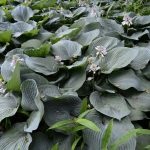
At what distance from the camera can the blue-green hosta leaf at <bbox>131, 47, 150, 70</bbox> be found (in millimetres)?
2439

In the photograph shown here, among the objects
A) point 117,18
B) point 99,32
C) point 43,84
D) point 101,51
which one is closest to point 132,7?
point 117,18

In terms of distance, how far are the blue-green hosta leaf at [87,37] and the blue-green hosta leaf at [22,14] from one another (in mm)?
996

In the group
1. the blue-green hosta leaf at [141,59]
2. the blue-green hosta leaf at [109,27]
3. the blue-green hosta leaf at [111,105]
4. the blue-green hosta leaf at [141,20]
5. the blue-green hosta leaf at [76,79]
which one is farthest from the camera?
the blue-green hosta leaf at [141,20]

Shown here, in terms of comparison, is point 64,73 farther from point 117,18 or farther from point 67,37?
point 117,18

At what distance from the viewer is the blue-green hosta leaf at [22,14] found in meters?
3.70

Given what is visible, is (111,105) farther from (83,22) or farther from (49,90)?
(83,22)

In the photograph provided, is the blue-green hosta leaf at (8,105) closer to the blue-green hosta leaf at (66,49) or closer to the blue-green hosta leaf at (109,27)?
the blue-green hosta leaf at (66,49)

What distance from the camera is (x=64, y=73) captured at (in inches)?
96.3

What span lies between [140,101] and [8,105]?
0.87m

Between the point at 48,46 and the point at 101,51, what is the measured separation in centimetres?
44

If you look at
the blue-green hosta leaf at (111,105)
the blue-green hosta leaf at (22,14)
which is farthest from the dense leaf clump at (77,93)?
the blue-green hosta leaf at (22,14)

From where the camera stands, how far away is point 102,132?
77.7 inches

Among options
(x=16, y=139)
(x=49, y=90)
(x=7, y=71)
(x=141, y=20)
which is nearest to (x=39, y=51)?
(x=7, y=71)

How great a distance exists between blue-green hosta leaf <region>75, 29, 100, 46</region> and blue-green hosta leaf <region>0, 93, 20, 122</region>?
33.9 inches
